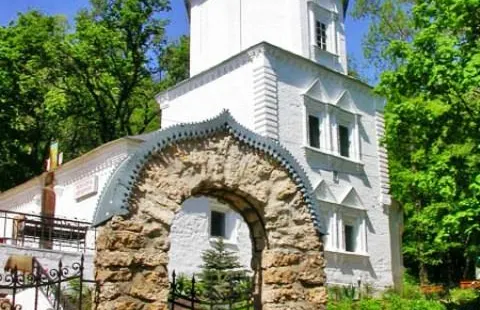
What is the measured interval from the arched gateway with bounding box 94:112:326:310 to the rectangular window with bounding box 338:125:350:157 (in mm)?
15694

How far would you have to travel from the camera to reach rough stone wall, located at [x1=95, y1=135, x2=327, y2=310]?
24.8ft

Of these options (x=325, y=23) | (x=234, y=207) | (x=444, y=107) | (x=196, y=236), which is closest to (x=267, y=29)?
(x=325, y=23)

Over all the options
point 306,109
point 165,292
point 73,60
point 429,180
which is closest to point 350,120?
point 306,109

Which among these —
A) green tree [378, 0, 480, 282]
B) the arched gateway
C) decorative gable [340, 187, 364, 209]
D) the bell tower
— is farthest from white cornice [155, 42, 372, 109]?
the arched gateway

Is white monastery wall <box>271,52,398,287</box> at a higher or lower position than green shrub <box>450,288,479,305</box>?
higher

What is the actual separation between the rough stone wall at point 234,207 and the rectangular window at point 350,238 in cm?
1502

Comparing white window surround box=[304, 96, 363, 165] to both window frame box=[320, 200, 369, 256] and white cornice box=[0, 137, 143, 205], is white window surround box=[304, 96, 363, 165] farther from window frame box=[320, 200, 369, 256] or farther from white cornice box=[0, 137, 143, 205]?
white cornice box=[0, 137, 143, 205]

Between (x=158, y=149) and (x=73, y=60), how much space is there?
2382 cm

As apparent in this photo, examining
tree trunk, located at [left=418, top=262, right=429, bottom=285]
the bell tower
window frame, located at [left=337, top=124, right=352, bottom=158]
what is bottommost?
tree trunk, located at [left=418, top=262, right=429, bottom=285]

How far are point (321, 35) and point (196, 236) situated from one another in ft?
31.8

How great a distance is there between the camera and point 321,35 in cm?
2534

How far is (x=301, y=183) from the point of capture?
30.0 feet

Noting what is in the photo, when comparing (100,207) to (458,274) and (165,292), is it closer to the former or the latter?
(165,292)

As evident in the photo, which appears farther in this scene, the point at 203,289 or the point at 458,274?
the point at 458,274
